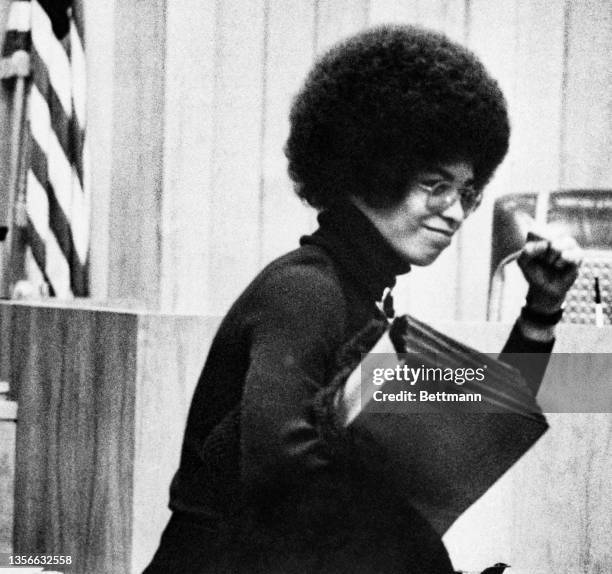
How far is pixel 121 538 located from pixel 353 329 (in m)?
0.42

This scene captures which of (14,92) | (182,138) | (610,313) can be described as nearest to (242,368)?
(182,138)

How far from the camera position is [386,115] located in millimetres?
1219

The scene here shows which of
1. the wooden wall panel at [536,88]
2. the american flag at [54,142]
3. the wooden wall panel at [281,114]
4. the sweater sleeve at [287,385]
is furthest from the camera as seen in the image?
the american flag at [54,142]

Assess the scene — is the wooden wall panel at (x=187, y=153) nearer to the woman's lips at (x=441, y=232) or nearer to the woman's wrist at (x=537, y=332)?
the woman's lips at (x=441, y=232)

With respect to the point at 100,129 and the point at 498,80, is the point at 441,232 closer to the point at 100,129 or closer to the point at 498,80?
the point at 498,80

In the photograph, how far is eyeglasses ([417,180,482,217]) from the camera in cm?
123

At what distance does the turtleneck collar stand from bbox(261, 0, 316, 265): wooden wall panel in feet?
0.19

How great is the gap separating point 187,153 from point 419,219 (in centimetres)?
37

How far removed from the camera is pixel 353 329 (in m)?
1.16

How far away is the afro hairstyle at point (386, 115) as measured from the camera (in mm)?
1219

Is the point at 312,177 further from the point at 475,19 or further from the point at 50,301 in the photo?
the point at 50,301

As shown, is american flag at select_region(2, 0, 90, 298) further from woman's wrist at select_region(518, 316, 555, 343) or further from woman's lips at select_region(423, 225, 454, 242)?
woman's wrist at select_region(518, 316, 555, 343)

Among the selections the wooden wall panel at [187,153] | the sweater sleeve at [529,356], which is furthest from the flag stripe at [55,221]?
the sweater sleeve at [529,356]

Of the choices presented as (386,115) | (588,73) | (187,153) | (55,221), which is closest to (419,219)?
(386,115)
